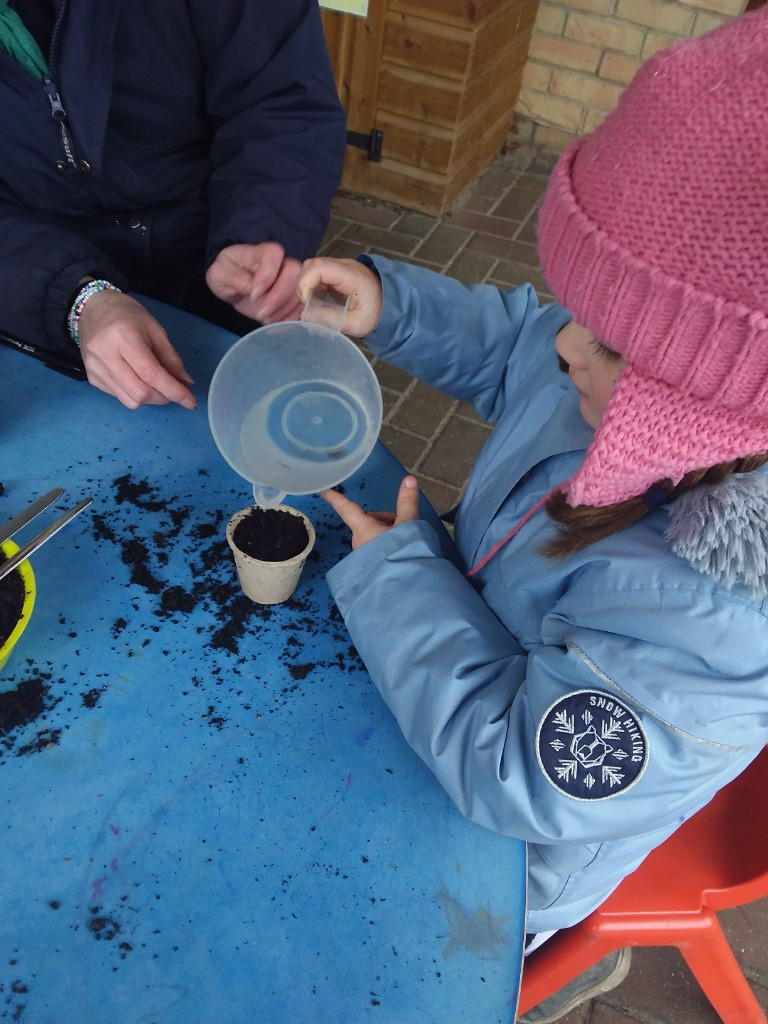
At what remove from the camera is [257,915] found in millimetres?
708

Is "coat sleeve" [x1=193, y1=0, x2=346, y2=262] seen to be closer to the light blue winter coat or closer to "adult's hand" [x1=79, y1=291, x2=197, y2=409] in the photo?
"adult's hand" [x1=79, y1=291, x2=197, y2=409]

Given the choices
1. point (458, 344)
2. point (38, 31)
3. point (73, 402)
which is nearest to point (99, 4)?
point (38, 31)

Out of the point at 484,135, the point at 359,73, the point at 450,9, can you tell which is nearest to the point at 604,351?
the point at 450,9

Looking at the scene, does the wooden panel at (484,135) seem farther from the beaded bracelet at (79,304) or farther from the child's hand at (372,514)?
the child's hand at (372,514)

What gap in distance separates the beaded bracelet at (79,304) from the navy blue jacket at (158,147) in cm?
1

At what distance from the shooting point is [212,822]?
2.49ft

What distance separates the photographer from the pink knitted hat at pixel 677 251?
0.60m

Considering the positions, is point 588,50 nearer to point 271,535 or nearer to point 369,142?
point 369,142

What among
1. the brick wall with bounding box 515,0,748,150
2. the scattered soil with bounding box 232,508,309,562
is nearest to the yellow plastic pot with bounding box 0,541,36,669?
the scattered soil with bounding box 232,508,309,562

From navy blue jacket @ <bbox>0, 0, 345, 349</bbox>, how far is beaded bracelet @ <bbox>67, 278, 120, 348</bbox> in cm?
1

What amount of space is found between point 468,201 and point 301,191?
7.49 ft

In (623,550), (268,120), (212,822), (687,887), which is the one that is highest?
(268,120)

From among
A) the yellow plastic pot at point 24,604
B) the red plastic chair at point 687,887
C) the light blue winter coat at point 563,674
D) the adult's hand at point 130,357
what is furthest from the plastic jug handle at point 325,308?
the red plastic chair at point 687,887

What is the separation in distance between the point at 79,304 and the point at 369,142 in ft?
7.90
